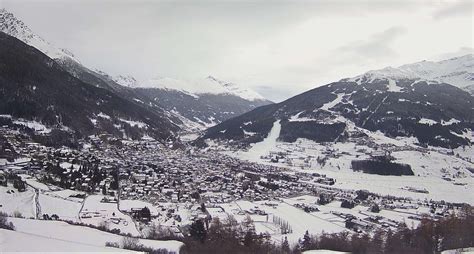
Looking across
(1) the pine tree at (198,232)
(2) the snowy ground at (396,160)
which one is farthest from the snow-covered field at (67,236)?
(2) the snowy ground at (396,160)

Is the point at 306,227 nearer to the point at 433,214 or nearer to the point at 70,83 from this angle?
the point at 433,214

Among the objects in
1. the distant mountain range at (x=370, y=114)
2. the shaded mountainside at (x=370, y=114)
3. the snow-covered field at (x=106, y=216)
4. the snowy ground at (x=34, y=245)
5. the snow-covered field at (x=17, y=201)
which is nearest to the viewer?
the snowy ground at (x=34, y=245)

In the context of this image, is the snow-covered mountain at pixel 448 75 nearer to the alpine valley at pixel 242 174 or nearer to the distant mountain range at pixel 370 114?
the distant mountain range at pixel 370 114

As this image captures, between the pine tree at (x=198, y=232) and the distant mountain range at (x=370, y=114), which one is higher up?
the distant mountain range at (x=370, y=114)

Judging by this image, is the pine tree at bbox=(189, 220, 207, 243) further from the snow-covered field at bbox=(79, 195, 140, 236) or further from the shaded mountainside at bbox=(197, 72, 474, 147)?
the shaded mountainside at bbox=(197, 72, 474, 147)

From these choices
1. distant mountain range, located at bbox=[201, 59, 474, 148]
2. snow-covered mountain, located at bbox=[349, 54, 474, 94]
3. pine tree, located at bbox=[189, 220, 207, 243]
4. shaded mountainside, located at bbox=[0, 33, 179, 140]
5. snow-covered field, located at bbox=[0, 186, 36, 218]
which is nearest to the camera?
pine tree, located at bbox=[189, 220, 207, 243]

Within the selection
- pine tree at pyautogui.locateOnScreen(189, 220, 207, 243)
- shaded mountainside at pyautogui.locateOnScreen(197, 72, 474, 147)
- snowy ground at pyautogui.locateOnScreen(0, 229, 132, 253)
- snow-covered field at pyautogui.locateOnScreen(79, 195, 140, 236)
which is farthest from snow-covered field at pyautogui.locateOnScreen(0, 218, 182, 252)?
shaded mountainside at pyautogui.locateOnScreen(197, 72, 474, 147)

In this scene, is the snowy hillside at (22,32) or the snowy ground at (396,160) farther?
the snowy hillside at (22,32)
